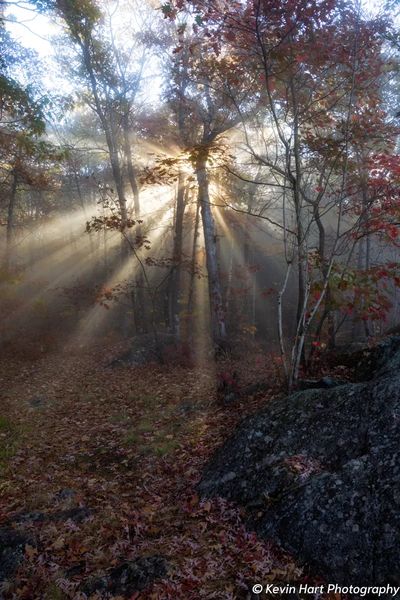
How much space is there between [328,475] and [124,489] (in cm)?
295

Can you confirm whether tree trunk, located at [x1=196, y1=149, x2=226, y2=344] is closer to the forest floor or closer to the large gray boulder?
the forest floor

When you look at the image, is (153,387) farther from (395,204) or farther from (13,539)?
(395,204)

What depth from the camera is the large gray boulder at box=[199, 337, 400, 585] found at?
11.5 feet

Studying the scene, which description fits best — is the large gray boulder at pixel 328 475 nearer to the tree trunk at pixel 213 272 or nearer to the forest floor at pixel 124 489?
the forest floor at pixel 124 489

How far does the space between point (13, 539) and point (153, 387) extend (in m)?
6.47

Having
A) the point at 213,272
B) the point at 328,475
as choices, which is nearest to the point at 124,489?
the point at 328,475

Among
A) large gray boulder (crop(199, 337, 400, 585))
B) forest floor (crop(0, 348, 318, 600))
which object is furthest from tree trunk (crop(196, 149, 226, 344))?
large gray boulder (crop(199, 337, 400, 585))

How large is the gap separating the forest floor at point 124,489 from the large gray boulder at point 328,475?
0.29 metres

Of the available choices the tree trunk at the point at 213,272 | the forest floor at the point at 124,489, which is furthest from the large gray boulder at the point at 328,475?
the tree trunk at the point at 213,272

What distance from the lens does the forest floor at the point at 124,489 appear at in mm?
3662

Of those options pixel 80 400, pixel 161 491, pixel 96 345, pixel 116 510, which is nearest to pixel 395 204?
pixel 161 491

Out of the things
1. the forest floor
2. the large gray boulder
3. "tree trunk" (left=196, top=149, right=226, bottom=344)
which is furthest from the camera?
"tree trunk" (left=196, top=149, right=226, bottom=344)

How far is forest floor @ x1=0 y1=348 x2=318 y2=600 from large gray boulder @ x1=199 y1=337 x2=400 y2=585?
0.95 ft

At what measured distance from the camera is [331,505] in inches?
A: 154
